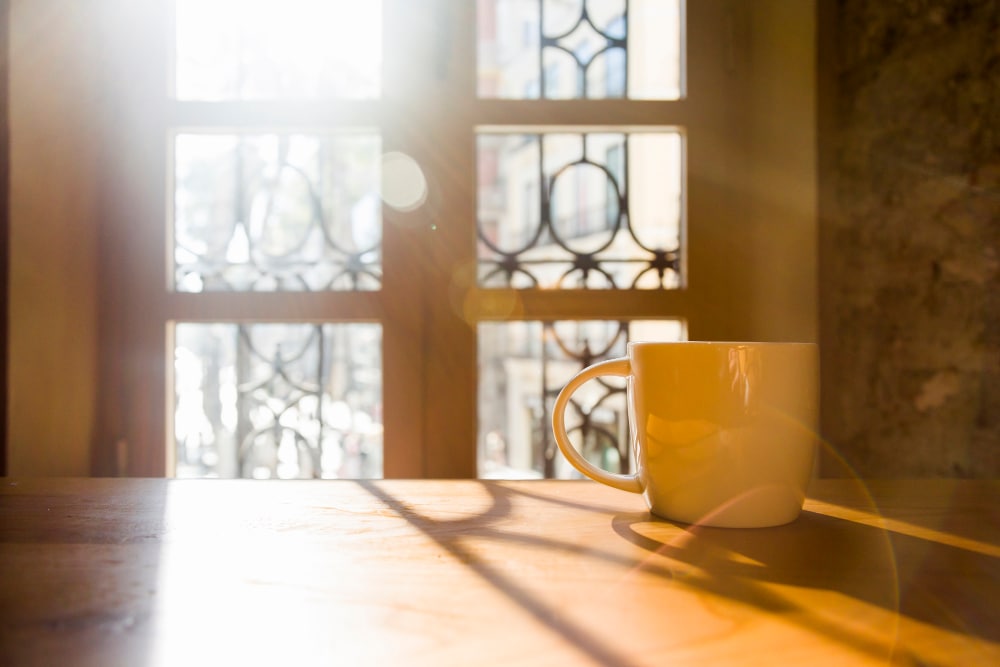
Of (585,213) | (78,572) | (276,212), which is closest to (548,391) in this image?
(585,213)

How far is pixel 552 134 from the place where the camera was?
1.28 metres

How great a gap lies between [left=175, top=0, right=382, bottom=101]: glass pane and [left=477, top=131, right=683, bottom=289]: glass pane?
0.30m

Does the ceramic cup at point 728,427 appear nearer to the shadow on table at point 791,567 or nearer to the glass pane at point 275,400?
the shadow on table at point 791,567

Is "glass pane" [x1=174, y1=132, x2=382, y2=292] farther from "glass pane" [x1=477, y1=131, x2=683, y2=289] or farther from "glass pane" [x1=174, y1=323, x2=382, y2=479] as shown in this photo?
"glass pane" [x1=477, y1=131, x2=683, y2=289]

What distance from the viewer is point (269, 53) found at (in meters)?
1.29

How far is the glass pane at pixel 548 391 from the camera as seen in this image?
4.18 ft

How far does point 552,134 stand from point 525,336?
0.40 m

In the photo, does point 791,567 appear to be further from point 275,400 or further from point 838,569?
point 275,400

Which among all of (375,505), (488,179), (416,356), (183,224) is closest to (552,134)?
(488,179)

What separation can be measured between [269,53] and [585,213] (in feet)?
2.30

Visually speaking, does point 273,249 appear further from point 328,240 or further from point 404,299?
point 404,299

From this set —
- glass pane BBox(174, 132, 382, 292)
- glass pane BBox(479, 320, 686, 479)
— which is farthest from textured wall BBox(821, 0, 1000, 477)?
glass pane BBox(174, 132, 382, 292)

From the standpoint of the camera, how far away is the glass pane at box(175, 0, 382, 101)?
50.1 inches

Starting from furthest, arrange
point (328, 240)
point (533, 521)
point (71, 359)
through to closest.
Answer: point (328, 240) → point (71, 359) → point (533, 521)
